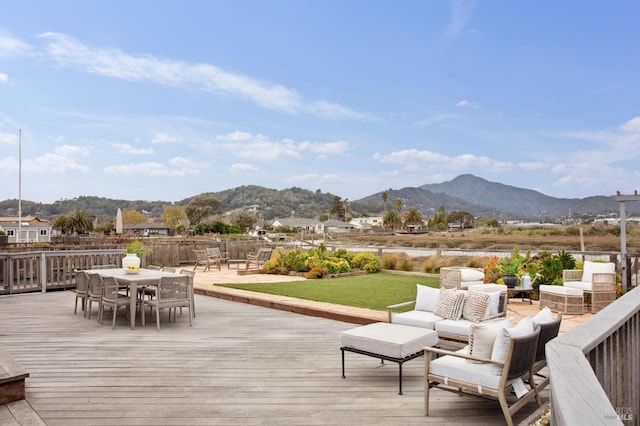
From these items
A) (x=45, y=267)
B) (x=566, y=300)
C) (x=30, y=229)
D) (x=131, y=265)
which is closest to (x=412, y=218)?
(x=30, y=229)

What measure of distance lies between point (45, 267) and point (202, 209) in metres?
79.6

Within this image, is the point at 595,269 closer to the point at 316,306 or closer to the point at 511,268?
the point at 511,268

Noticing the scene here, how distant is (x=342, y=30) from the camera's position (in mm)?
22938

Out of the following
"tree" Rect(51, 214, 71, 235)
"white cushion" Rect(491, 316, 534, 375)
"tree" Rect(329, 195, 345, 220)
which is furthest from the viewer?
"tree" Rect(329, 195, 345, 220)

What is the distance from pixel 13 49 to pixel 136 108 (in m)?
10.1

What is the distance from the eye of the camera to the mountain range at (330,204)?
83.5 m

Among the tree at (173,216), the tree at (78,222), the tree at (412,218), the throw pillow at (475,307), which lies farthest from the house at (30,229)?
the tree at (412,218)

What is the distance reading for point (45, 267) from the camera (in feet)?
35.1

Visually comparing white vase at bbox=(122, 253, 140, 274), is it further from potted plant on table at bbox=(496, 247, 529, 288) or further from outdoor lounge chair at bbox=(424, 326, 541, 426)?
potted plant on table at bbox=(496, 247, 529, 288)

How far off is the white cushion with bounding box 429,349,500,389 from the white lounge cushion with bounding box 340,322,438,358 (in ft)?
1.76

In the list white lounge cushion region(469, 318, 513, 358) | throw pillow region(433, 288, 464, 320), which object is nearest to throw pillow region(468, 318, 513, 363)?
white lounge cushion region(469, 318, 513, 358)

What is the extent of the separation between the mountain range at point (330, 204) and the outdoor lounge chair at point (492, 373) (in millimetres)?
45540

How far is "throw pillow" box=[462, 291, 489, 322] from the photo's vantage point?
5211 millimetres

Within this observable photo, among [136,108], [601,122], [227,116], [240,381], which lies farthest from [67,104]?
[601,122]
